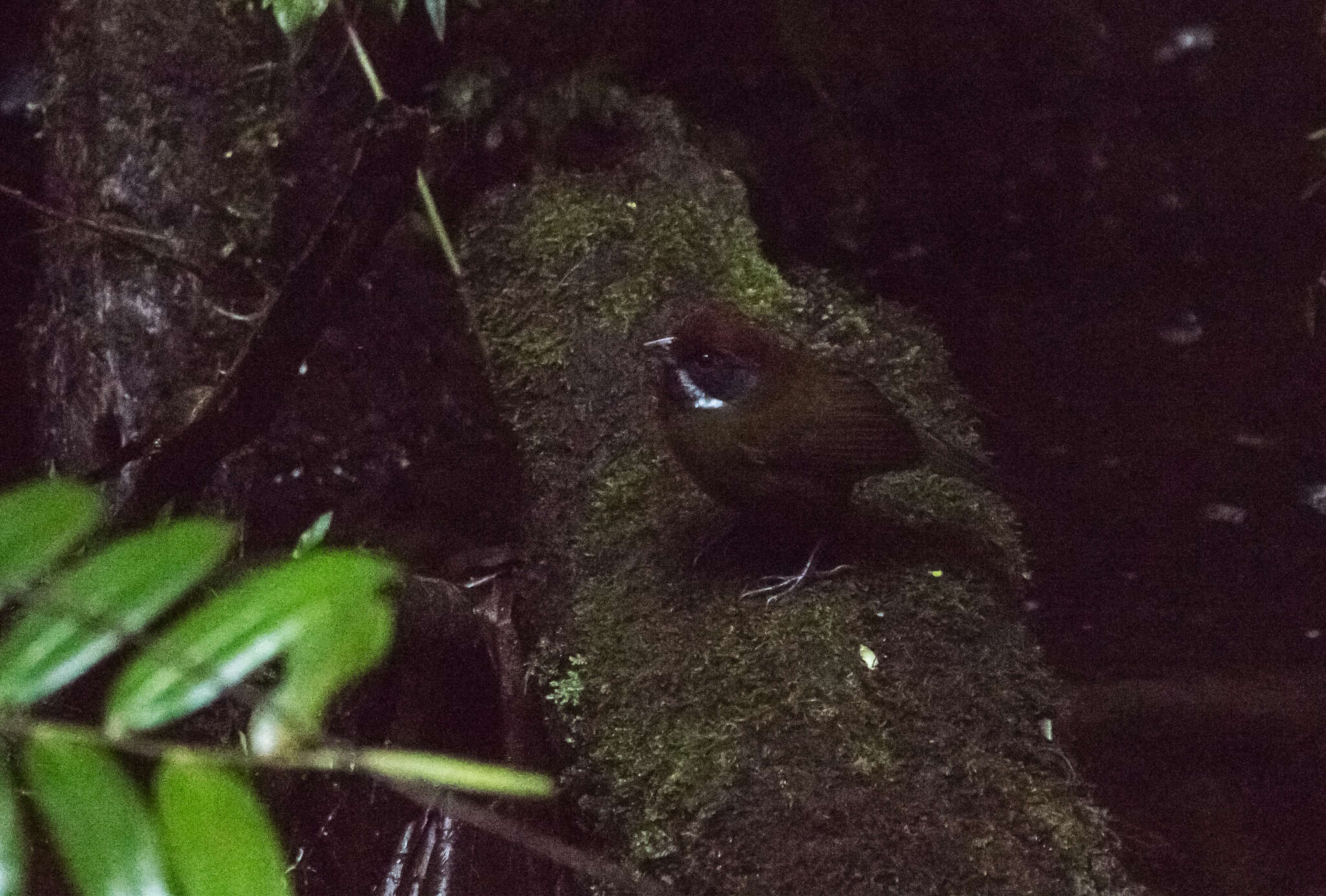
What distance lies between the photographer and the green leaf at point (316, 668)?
0.62 metres

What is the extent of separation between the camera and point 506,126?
7.36 feet

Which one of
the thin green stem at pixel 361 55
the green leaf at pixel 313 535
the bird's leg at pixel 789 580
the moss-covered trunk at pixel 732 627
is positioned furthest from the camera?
the thin green stem at pixel 361 55

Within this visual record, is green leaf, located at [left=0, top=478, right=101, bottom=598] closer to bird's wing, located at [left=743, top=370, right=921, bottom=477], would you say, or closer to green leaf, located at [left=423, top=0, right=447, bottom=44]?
bird's wing, located at [left=743, top=370, right=921, bottom=477]

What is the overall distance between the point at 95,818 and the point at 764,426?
1.24 m

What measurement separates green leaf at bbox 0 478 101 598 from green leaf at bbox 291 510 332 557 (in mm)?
1001

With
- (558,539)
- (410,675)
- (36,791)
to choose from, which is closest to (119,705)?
(36,791)

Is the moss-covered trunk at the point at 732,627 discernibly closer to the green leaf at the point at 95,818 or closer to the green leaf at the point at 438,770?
the green leaf at the point at 438,770

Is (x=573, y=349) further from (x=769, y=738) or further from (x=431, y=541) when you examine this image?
(x=769, y=738)

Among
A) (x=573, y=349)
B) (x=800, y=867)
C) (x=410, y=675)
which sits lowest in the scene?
(x=800, y=867)

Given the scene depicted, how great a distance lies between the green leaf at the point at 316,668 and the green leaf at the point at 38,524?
21 centimetres

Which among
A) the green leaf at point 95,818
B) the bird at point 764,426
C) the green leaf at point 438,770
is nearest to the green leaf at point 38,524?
the green leaf at point 95,818

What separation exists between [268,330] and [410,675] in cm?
79

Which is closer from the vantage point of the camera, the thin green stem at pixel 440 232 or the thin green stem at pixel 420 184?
the thin green stem at pixel 420 184

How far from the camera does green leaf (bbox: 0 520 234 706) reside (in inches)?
25.5
